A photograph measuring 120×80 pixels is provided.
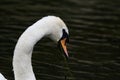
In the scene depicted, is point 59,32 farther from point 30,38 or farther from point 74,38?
point 74,38

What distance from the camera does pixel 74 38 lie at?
1555 cm

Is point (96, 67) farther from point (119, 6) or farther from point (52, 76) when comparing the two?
point (119, 6)

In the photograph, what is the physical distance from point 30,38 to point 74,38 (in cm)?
607

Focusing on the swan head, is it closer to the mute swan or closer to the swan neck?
the mute swan

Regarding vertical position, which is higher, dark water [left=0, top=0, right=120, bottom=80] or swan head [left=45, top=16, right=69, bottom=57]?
swan head [left=45, top=16, right=69, bottom=57]

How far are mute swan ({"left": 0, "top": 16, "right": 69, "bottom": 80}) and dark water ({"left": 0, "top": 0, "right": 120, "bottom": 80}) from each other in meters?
0.99

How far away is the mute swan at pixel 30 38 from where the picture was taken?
9.59m

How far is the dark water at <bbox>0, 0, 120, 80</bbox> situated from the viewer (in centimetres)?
1261

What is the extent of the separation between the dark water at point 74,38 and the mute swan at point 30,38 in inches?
38.9

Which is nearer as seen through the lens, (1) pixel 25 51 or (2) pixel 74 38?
(1) pixel 25 51

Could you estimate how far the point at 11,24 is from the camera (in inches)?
673

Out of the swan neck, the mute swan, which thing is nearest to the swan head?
the mute swan

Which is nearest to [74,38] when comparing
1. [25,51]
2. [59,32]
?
[59,32]

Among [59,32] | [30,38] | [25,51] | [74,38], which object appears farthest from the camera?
[74,38]
